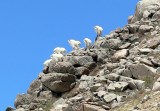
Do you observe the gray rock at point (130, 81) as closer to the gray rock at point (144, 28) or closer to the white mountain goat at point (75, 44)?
the gray rock at point (144, 28)

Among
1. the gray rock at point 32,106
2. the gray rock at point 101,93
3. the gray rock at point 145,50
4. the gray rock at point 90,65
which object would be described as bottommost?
the gray rock at point 101,93

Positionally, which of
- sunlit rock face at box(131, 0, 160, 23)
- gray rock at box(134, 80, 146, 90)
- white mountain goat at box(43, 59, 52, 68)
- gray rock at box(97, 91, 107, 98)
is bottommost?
gray rock at box(134, 80, 146, 90)

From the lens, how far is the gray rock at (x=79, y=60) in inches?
1533

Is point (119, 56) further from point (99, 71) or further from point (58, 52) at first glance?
point (58, 52)

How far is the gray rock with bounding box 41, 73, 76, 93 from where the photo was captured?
117 feet

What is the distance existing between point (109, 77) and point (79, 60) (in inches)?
247

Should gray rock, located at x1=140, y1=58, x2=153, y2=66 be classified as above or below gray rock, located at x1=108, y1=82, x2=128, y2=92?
above

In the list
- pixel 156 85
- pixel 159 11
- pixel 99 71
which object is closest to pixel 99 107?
pixel 156 85

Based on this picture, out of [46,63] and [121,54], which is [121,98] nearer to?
[121,54]

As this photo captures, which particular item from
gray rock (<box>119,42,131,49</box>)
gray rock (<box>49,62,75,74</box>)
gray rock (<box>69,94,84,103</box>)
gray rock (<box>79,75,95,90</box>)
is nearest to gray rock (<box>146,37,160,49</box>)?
gray rock (<box>119,42,131,49</box>)

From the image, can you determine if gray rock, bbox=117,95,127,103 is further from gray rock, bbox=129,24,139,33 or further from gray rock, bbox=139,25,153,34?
gray rock, bbox=129,24,139,33

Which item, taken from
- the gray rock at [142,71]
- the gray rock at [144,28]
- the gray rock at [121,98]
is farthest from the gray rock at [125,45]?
the gray rock at [121,98]

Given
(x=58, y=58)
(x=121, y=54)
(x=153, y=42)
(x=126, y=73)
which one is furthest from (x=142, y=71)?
(x=58, y=58)

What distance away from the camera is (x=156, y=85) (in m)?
27.7
